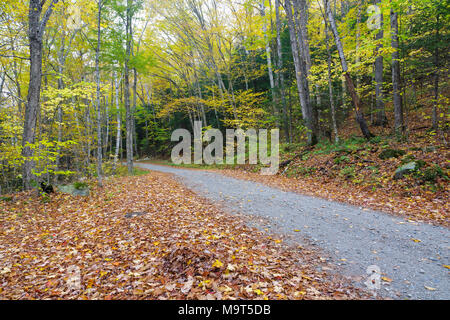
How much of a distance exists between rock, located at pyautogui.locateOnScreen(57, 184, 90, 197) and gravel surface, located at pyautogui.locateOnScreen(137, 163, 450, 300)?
18.4 feet

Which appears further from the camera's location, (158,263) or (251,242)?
(251,242)

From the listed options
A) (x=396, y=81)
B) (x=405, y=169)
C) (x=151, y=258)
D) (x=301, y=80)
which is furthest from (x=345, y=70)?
(x=151, y=258)

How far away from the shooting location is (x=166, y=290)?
2.84 meters

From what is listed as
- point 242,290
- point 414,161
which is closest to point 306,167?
point 414,161

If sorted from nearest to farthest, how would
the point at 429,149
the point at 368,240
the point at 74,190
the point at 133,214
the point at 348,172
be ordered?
the point at 368,240, the point at 133,214, the point at 429,149, the point at 74,190, the point at 348,172

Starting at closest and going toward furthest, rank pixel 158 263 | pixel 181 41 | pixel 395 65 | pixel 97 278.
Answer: pixel 97 278
pixel 158 263
pixel 395 65
pixel 181 41

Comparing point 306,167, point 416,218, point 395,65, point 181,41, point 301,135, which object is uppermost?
point 181,41

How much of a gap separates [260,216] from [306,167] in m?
5.90

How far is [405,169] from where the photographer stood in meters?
6.82

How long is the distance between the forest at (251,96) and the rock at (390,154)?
0.04 meters

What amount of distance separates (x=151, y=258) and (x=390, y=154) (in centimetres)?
916

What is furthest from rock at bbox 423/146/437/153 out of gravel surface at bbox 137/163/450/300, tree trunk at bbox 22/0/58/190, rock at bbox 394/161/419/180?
tree trunk at bbox 22/0/58/190

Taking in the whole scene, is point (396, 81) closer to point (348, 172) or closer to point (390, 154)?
point (390, 154)

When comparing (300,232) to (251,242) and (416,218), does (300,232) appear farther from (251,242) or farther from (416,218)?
(416,218)
